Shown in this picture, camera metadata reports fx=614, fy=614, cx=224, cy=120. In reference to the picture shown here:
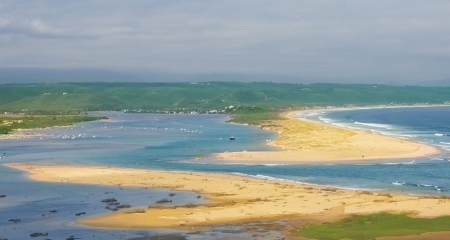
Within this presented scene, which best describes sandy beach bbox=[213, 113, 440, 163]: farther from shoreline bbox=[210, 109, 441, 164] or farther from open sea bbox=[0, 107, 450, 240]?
open sea bbox=[0, 107, 450, 240]

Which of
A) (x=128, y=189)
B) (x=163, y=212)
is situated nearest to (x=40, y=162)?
(x=128, y=189)

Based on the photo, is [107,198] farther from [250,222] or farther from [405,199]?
[405,199]

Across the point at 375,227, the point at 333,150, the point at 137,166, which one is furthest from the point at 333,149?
the point at 375,227

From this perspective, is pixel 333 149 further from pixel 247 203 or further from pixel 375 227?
pixel 375 227

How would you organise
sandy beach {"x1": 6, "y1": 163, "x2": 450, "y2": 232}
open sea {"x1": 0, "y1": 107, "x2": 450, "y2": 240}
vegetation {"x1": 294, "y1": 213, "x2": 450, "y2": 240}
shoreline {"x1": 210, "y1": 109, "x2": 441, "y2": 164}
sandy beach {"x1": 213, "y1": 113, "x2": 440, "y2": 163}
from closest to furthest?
1. vegetation {"x1": 294, "y1": 213, "x2": 450, "y2": 240}
2. sandy beach {"x1": 6, "y1": 163, "x2": 450, "y2": 232}
3. open sea {"x1": 0, "y1": 107, "x2": 450, "y2": 240}
4. shoreline {"x1": 210, "y1": 109, "x2": 441, "y2": 164}
5. sandy beach {"x1": 213, "y1": 113, "x2": 440, "y2": 163}

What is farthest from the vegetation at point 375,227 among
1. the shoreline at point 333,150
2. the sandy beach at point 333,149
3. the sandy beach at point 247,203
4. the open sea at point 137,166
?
the sandy beach at point 333,149

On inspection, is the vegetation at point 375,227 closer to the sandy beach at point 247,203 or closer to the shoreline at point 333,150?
the sandy beach at point 247,203

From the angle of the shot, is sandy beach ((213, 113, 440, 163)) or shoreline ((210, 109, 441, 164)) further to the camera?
sandy beach ((213, 113, 440, 163))

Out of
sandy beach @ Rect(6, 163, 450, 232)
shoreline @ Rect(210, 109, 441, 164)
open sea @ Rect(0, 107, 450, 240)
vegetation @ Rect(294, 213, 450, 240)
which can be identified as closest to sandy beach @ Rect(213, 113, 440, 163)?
shoreline @ Rect(210, 109, 441, 164)
